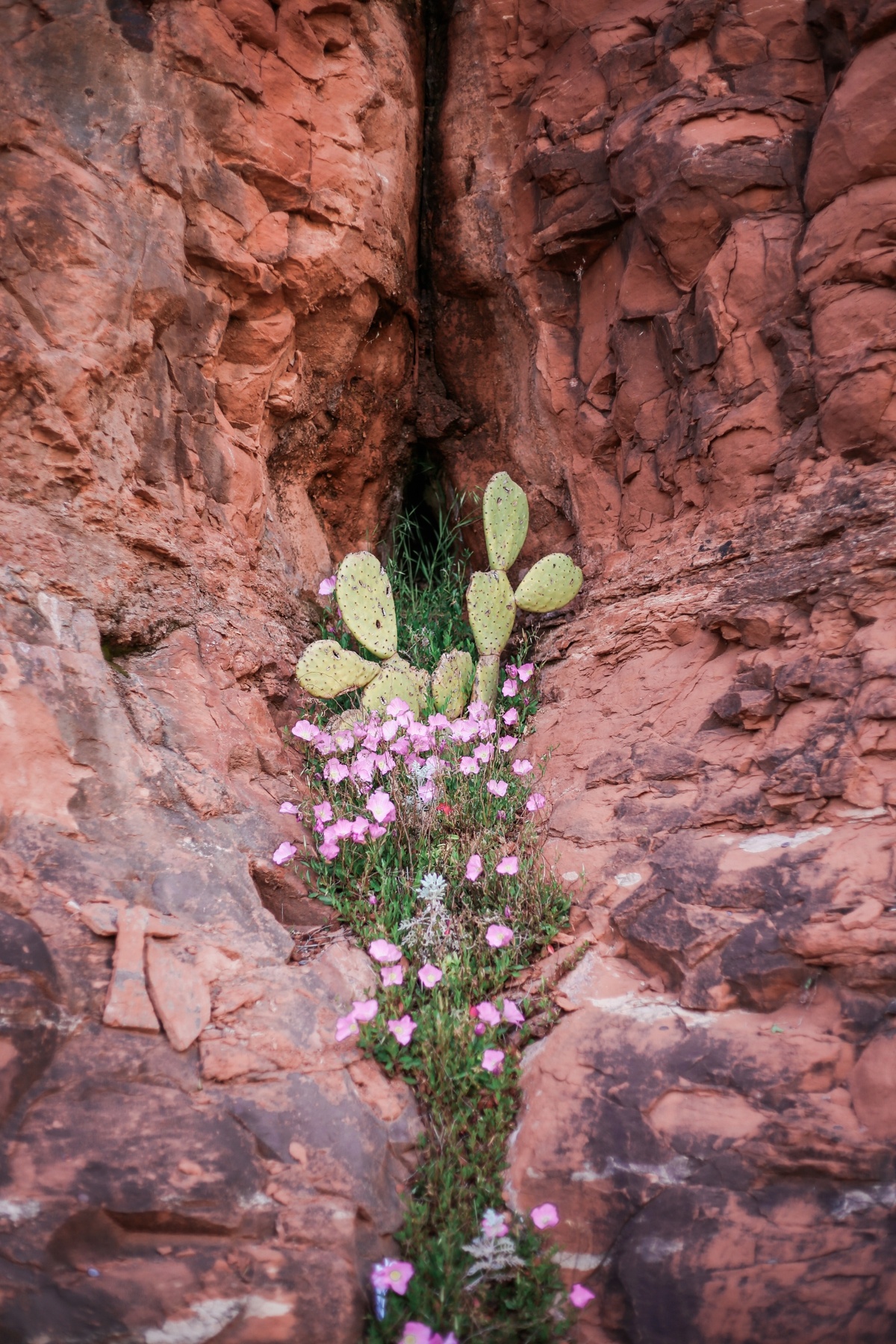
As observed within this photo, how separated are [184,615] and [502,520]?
1.50 metres

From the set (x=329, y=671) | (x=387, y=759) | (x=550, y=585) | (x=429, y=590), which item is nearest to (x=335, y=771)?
(x=387, y=759)

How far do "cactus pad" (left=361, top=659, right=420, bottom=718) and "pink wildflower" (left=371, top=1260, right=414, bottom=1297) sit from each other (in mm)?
1940

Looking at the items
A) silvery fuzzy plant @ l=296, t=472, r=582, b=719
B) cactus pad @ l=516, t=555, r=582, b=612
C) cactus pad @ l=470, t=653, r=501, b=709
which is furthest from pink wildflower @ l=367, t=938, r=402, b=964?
cactus pad @ l=516, t=555, r=582, b=612

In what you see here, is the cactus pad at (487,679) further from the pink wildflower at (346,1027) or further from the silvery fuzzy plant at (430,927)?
the pink wildflower at (346,1027)

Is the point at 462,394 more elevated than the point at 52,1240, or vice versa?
the point at 462,394

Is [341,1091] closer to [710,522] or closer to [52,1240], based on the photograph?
[52,1240]

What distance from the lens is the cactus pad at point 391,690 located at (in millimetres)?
3582

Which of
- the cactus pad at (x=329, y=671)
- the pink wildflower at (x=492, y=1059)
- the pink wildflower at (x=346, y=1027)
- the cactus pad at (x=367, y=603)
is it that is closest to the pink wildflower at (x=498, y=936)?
the pink wildflower at (x=492, y=1059)

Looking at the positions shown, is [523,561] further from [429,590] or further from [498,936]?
[498,936]

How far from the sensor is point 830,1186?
6.65 ft

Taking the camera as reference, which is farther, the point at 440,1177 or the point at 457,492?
the point at 457,492

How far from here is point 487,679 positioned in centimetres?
392

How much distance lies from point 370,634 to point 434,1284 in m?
2.33

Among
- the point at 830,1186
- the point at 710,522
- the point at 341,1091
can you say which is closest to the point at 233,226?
the point at 710,522
